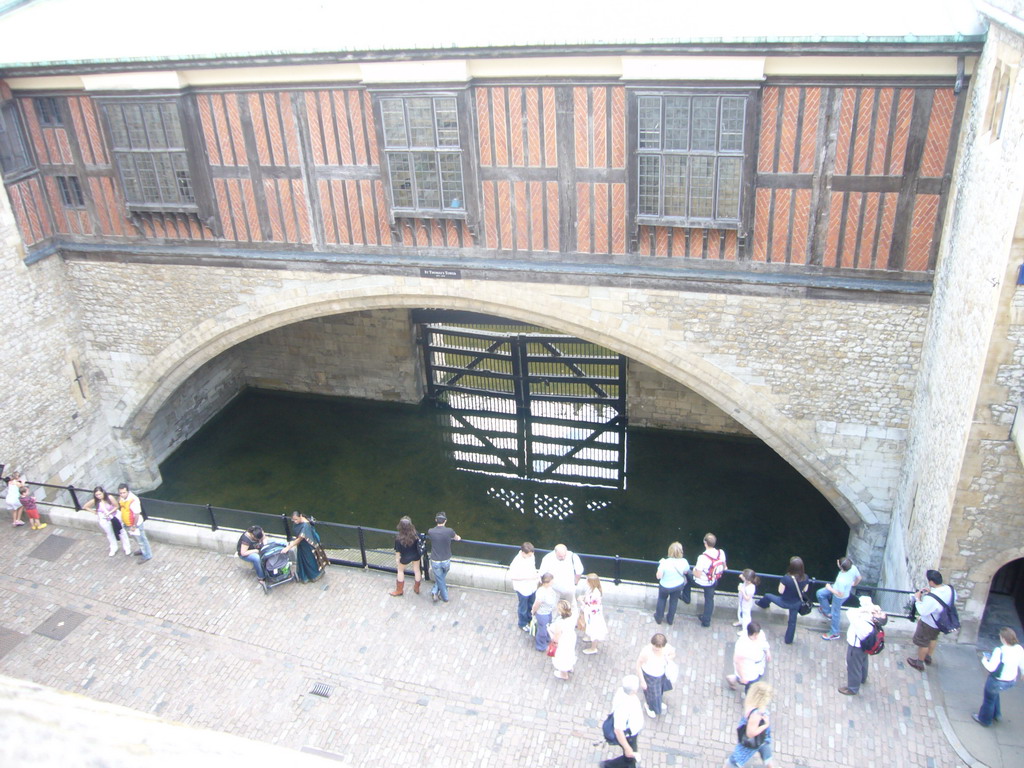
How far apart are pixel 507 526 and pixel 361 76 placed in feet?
21.7

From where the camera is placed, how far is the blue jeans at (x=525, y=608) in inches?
338

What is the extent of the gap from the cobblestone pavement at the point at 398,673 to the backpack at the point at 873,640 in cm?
61

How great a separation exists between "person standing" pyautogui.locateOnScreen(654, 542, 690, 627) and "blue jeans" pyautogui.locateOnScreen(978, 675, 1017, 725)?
2.58 m

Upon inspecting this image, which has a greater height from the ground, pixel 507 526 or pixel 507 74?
pixel 507 74

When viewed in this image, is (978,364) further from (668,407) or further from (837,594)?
(668,407)

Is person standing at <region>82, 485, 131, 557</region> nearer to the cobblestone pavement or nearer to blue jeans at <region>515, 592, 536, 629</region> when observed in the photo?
the cobblestone pavement

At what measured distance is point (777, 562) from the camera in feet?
40.0

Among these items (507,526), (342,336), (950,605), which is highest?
(950,605)

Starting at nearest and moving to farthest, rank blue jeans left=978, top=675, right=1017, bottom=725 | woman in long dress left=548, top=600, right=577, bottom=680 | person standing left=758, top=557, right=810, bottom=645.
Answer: blue jeans left=978, top=675, right=1017, bottom=725 → woman in long dress left=548, top=600, right=577, bottom=680 → person standing left=758, top=557, right=810, bottom=645

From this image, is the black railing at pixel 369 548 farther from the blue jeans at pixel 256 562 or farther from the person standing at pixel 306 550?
the blue jeans at pixel 256 562

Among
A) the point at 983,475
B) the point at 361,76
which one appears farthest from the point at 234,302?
the point at 983,475

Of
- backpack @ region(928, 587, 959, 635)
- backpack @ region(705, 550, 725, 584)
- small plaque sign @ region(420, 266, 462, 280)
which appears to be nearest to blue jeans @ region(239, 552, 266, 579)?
small plaque sign @ region(420, 266, 462, 280)

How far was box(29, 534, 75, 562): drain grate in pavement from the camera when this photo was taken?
10461 millimetres

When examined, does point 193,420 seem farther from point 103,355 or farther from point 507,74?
point 507,74
